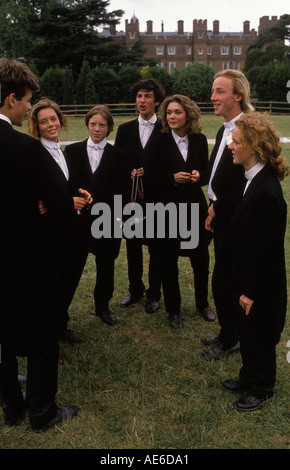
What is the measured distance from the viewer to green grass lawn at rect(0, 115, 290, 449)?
2.79m

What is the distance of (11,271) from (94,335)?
73.0 inches

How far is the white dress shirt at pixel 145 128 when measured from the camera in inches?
174

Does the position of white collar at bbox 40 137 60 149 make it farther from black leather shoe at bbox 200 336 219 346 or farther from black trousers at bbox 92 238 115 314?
black leather shoe at bbox 200 336 219 346

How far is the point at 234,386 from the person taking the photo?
10.7 feet

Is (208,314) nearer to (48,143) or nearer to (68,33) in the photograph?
(48,143)

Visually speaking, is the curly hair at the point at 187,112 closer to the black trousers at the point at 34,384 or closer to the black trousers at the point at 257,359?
the black trousers at the point at 257,359

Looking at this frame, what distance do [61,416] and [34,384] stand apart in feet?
1.28

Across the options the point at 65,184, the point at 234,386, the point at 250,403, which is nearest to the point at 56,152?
the point at 65,184

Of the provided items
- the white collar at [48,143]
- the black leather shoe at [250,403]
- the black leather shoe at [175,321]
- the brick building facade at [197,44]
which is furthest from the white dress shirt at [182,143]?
the brick building facade at [197,44]

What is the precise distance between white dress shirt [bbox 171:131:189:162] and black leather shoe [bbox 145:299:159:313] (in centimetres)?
157

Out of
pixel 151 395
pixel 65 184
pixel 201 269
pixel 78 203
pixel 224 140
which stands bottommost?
pixel 151 395

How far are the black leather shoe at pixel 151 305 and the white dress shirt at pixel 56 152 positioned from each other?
1759 millimetres
